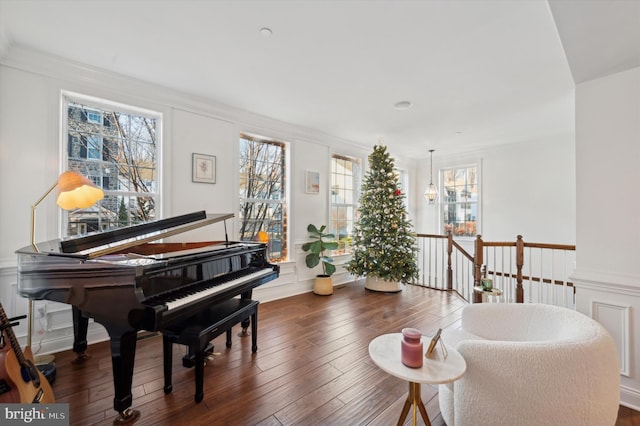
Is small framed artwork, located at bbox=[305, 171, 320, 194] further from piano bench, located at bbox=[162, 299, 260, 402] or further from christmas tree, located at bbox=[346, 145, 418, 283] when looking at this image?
piano bench, located at bbox=[162, 299, 260, 402]

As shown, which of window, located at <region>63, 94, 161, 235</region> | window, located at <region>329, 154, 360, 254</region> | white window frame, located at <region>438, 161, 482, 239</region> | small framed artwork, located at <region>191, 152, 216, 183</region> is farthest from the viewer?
white window frame, located at <region>438, 161, 482, 239</region>

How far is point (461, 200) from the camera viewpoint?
19.8 ft

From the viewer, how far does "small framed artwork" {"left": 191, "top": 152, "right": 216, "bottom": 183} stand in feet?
11.0

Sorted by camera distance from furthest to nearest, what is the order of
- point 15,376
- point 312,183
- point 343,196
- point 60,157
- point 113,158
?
1. point 343,196
2. point 312,183
3. point 113,158
4. point 60,157
5. point 15,376

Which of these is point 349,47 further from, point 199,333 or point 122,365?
point 122,365

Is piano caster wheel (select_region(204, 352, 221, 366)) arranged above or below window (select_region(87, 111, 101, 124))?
below

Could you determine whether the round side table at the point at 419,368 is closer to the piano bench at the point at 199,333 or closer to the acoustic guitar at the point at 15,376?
the piano bench at the point at 199,333

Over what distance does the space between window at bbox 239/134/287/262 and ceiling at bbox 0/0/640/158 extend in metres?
0.67

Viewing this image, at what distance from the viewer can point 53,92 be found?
2.52 metres

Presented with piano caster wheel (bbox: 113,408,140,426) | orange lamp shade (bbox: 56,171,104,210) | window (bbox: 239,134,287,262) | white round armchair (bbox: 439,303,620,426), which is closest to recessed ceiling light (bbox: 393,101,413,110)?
window (bbox: 239,134,287,262)

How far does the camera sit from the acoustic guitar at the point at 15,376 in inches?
54.1

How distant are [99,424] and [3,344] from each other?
71 cm

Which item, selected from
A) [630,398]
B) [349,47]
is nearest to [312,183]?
[349,47]

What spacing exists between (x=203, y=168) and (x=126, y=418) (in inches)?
101
